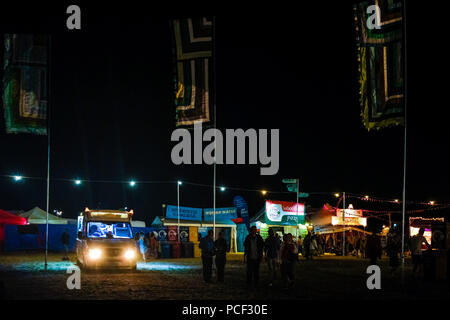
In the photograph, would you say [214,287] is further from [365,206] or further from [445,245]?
[365,206]

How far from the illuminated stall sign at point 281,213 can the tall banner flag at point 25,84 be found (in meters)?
21.7

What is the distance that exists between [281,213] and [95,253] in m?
20.7

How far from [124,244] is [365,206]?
55178mm

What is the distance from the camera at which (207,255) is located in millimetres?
16953

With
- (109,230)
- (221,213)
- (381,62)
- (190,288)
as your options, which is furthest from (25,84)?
(221,213)

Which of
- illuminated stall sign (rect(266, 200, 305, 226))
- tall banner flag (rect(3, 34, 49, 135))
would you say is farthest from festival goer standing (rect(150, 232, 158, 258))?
tall banner flag (rect(3, 34, 49, 135))

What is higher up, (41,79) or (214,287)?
(41,79)

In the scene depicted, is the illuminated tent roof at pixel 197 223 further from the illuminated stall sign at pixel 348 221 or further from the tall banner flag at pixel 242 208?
the illuminated stall sign at pixel 348 221

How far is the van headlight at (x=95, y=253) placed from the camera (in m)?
19.7

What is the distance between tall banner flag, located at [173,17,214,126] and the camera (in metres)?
17.4

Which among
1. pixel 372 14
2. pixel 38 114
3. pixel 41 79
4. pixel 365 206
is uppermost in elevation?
pixel 372 14
